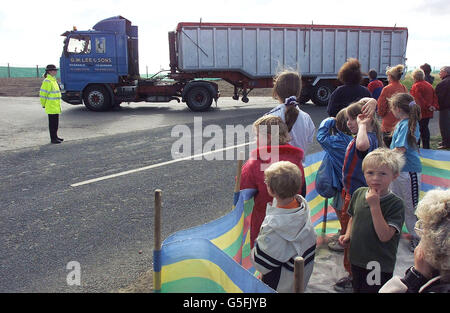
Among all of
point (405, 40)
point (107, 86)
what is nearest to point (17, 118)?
point (107, 86)

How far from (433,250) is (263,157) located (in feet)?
4.97

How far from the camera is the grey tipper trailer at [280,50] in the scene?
17.8 metres

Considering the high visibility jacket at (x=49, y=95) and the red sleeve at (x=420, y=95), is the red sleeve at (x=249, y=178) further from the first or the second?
the high visibility jacket at (x=49, y=95)

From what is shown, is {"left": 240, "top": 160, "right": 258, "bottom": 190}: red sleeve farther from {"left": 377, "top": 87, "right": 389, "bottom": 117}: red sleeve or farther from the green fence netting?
the green fence netting

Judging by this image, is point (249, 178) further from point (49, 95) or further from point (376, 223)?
point (49, 95)

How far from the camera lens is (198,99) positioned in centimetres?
1753

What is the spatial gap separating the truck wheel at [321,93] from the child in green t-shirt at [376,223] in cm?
1714

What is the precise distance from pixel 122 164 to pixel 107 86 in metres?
10.2

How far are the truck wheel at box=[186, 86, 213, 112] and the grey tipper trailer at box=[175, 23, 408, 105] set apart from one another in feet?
3.43

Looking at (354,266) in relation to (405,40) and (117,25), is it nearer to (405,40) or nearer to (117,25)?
(117,25)

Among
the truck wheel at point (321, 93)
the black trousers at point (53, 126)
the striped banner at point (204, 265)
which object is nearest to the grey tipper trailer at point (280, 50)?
the truck wheel at point (321, 93)

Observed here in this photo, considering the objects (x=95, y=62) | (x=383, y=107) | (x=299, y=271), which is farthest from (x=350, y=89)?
(x=95, y=62)

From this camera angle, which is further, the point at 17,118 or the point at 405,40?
the point at 405,40

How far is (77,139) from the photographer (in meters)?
10.8
